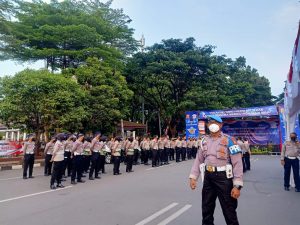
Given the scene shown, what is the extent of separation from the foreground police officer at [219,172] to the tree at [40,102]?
48.5 feet

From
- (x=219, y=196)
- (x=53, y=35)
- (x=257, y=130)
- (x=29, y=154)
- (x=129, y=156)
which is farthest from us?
(x=257, y=130)

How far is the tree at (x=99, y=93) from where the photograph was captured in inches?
837

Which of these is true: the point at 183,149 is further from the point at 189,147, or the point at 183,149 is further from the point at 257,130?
the point at 257,130

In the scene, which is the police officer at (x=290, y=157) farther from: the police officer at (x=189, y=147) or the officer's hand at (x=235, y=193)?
the police officer at (x=189, y=147)

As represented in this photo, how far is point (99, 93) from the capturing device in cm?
2156

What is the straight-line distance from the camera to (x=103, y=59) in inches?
972

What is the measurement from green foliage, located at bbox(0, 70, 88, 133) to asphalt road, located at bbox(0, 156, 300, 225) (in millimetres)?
8933

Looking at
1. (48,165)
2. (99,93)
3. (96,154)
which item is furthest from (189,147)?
(48,165)

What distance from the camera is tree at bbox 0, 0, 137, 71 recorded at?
2194 cm

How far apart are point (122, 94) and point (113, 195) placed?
15717 mm

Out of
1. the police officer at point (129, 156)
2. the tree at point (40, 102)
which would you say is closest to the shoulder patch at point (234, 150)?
the police officer at point (129, 156)

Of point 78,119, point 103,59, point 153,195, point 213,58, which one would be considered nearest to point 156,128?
point 213,58

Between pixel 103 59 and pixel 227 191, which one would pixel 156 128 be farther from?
pixel 227 191

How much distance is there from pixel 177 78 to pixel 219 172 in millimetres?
27399
